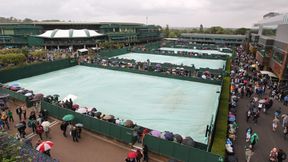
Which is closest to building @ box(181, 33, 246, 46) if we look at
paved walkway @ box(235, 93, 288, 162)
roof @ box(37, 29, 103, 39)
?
roof @ box(37, 29, 103, 39)

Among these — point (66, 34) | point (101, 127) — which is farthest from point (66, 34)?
point (101, 127)

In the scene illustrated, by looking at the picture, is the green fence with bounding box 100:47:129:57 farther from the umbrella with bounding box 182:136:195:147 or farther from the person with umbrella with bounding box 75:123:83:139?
the umbrella with bounding box 182:136:195:147

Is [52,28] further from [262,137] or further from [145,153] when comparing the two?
[262,137]

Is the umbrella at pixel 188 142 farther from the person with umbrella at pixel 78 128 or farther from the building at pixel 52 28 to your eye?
the building at pixel 52 28

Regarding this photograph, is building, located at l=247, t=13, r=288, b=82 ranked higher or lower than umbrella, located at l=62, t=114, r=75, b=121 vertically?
higher

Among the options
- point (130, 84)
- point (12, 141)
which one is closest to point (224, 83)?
point (130, 84)

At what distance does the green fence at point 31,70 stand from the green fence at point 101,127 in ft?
53.4

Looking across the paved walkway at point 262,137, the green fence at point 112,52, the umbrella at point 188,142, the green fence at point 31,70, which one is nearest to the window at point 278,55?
the paved walkway at point 262,137

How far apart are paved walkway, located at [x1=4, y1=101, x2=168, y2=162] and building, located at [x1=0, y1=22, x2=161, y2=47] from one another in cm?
5477

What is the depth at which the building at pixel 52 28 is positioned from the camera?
65688 mm

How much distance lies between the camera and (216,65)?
1549 inches

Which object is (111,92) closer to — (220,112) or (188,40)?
(220,112)

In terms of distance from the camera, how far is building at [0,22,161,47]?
65688mm

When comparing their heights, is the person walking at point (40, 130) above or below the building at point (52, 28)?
below
